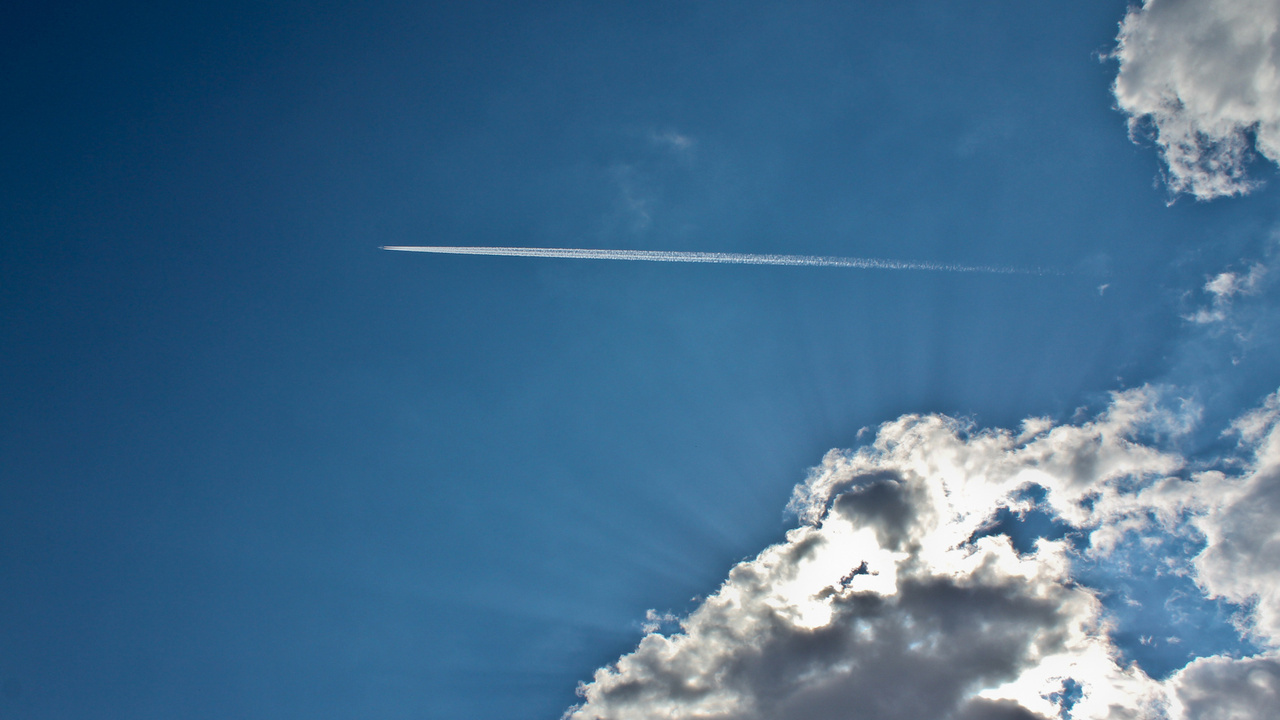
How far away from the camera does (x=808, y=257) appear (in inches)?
2571

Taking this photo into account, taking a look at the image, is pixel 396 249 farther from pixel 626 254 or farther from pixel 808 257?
pixel 808 257

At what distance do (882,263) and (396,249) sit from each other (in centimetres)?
5669

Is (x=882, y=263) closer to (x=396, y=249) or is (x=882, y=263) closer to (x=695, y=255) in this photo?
(x=695, y=255)

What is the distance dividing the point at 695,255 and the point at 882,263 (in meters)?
21.2

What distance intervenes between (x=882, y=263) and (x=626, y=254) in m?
29.2

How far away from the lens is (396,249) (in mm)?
68188

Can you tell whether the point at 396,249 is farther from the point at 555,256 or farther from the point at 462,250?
the point at 555,256

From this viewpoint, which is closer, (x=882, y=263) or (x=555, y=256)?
(x=882, y=263)

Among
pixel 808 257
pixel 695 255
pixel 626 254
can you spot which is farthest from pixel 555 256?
pixel 808 257

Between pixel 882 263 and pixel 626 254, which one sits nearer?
pixel 882 263

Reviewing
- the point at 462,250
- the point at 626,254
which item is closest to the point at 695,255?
the point at 626,254

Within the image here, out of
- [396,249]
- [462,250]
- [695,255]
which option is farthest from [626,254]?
[396,249]

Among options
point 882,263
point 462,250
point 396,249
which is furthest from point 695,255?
point 396,249

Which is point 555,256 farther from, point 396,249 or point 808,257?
point 808,257
